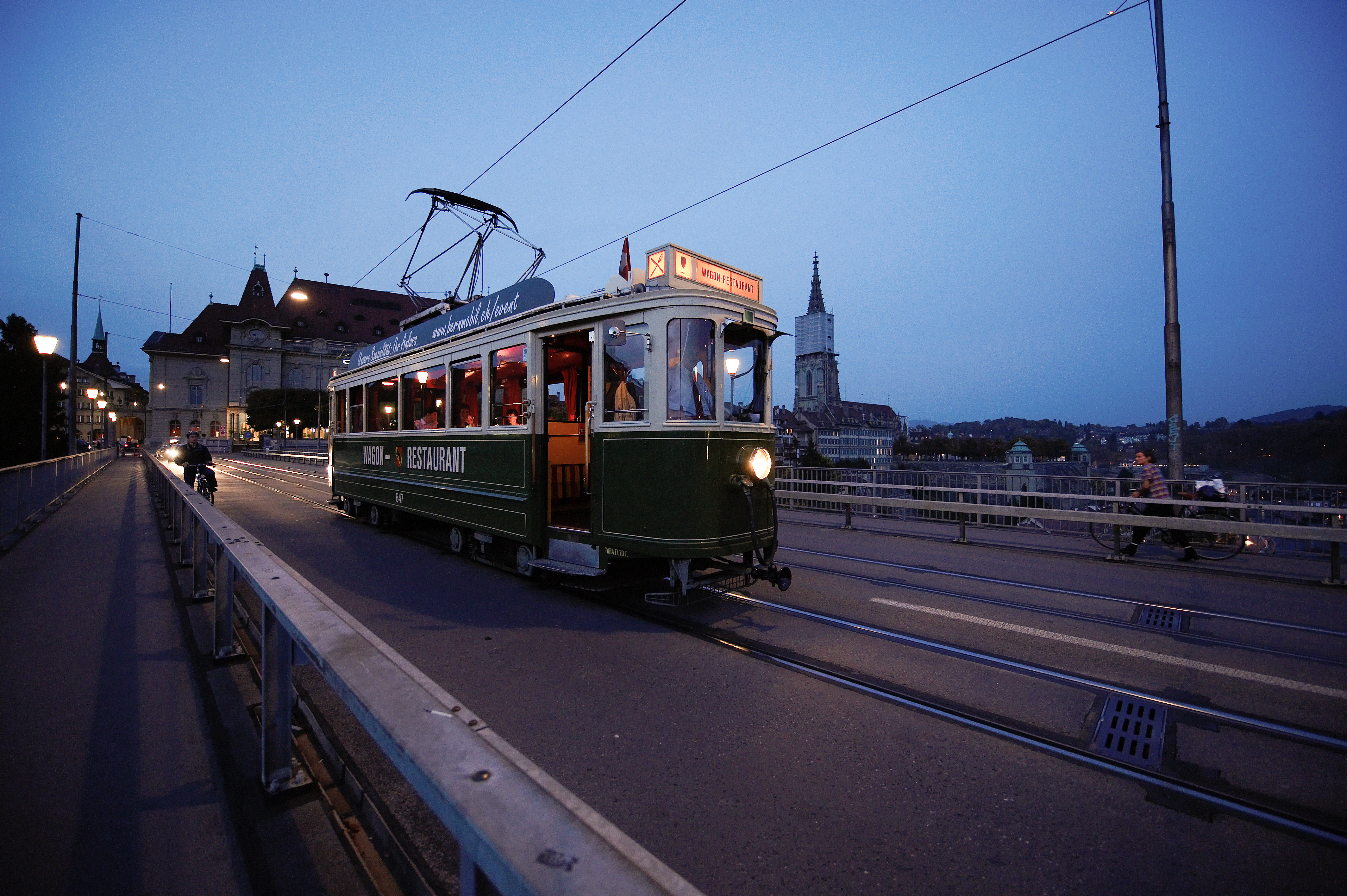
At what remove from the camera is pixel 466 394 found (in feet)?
28.7

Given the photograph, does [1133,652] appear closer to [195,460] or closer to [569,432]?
[569,432]

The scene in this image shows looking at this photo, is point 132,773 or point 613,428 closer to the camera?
point 132,773

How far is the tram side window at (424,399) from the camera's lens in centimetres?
939

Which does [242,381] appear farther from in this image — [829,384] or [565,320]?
[829,384]

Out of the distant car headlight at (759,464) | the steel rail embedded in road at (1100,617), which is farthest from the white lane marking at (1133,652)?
the distant car headlight at (759,464)

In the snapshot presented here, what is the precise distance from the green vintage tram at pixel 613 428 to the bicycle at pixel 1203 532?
5.88m

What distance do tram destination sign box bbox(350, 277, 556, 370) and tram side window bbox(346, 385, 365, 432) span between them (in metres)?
0.70

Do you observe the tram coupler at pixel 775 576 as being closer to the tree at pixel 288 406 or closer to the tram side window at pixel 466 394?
the tram side window at pixel 466 394

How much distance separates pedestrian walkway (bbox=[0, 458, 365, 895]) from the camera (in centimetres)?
239

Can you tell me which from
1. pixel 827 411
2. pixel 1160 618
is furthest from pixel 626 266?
pixel 827 411

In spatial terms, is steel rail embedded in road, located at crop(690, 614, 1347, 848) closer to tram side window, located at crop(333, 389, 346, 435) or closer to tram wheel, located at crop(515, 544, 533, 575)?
tram wheel, located at crop(515, 544, 533, 575)

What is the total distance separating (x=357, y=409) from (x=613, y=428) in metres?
8.52

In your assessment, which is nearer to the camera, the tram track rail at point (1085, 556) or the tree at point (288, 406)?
the tram track rail at point (1085, 556)

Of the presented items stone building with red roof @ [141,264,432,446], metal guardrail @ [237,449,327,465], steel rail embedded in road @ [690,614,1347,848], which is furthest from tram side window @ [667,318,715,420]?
stone building with red roof @ [141,264,432,446]
